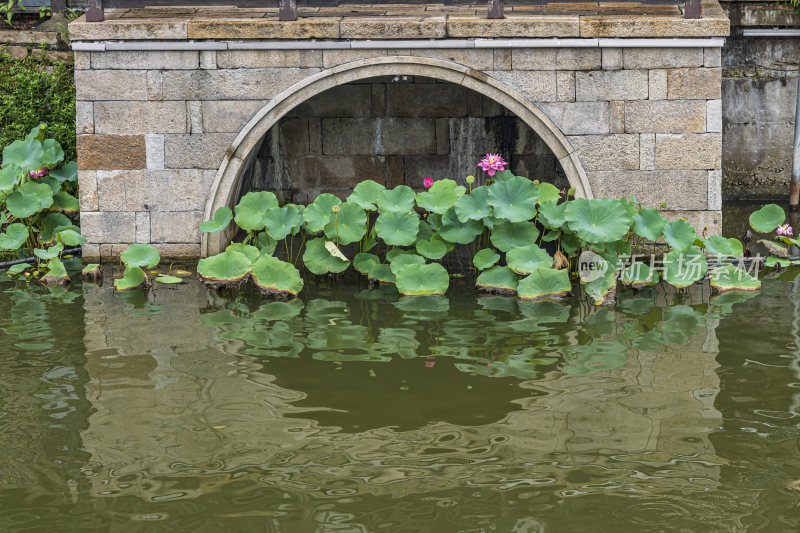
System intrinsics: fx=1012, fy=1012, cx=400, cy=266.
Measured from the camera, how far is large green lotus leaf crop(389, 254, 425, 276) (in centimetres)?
717

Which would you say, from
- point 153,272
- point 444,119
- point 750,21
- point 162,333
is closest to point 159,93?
point 153,272

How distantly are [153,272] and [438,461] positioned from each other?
13.5ft

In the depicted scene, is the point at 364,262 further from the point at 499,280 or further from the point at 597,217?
the point at 597,217

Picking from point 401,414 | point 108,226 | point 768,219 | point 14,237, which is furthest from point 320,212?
point 768,219

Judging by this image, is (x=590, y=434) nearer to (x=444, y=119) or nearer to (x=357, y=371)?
(x=357, y=371)

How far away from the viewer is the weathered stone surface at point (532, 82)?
7.57 m

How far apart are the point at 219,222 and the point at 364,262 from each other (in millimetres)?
1132

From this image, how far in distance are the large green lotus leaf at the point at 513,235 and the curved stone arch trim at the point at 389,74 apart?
0.66 meters

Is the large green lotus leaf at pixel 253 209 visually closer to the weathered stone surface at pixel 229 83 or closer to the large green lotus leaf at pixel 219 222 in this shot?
the large green lotus leaf at pixel 219 222

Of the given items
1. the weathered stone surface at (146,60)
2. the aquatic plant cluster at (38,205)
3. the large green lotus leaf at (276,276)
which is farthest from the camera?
the aquatic plant cluster at (38,205)

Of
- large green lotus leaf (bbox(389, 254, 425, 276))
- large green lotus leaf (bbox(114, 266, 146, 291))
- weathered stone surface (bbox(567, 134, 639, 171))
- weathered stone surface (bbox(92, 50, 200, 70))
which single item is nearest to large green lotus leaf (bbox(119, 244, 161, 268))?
large green lotus leaf (bbox(114, 266, 146, 291))

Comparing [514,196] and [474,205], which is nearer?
[514,196]

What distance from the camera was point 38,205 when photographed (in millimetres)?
7957

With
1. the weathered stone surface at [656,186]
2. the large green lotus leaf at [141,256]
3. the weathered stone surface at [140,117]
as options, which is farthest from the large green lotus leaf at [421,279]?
the weathered stone surface at [140,117]
